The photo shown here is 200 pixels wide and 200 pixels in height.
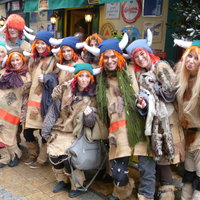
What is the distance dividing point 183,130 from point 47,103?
6.00 ft

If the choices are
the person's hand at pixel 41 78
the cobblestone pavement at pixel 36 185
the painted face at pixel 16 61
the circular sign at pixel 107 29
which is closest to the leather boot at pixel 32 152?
the cobblestone pavement at pixel 36 185

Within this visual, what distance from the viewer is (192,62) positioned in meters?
2.68

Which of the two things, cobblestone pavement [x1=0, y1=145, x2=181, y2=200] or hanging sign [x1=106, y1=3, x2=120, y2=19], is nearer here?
cobblestone pavement [x1=0, y1=145, x2=181, y2=200]

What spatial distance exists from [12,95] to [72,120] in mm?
1208

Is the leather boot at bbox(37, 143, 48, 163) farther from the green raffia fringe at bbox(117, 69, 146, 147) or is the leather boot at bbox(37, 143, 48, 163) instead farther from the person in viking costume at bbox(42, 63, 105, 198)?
the green raffia fringe at bbox(117, 69, 146, 147)

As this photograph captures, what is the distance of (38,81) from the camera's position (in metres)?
3.79

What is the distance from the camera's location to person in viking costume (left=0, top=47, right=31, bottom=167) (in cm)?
384

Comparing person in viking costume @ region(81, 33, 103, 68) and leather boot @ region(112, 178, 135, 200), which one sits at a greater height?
person in viking costume @ region(81, 33, 103, 68)

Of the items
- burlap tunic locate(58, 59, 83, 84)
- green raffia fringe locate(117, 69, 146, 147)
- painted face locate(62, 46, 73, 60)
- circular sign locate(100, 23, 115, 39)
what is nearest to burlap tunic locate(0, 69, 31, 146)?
burlap tunic locate(58, 59, 83, 84)

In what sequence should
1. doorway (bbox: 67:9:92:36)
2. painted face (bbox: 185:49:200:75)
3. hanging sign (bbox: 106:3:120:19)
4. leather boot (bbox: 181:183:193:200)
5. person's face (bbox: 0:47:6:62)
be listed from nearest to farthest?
painted face (bbox: 185:49:200:75)
leather boot (bbox: 181:183:193:200)
person's face (bbox: 0:47:6:62)
hanging sign (bbox: 106:3:120:19)
doorway (bbox: 67:9:92:36)

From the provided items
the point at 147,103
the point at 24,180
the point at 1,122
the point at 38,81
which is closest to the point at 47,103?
the point at 38,81

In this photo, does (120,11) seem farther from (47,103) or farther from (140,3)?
(47,103)

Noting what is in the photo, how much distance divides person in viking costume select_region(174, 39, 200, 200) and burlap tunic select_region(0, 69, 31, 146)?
2.18 metres

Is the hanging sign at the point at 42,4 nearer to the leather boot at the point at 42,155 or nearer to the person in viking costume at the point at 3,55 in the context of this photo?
the person in viking costume at the point at 3,55
